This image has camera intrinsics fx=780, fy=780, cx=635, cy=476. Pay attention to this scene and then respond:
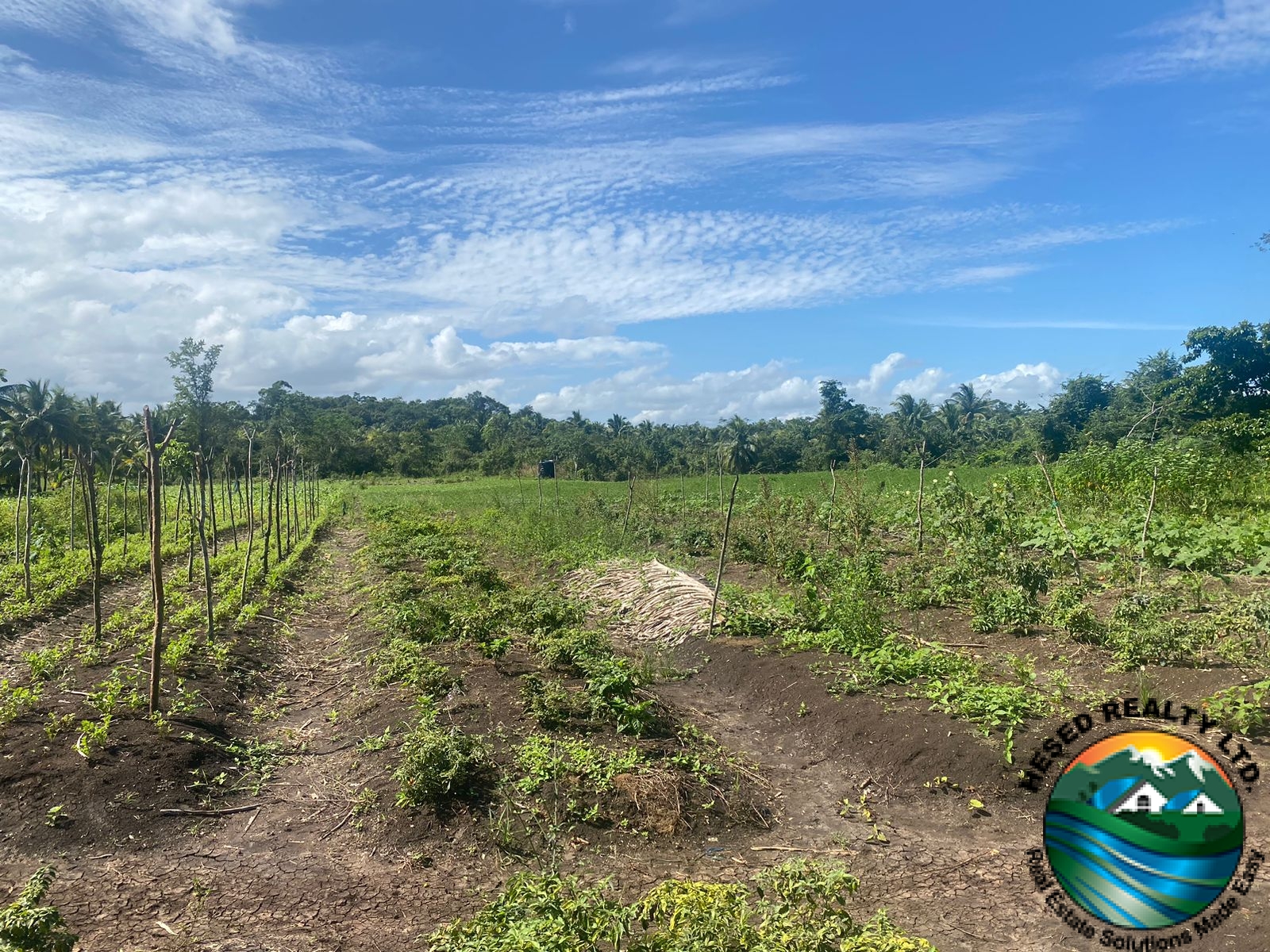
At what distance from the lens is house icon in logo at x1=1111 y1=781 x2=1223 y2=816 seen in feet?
11.5

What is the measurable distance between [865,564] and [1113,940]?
5699mm

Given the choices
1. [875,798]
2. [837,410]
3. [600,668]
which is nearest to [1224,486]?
[875,798]

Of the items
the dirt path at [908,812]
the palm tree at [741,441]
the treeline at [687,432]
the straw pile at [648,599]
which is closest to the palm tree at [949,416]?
the treeline at [687,432]

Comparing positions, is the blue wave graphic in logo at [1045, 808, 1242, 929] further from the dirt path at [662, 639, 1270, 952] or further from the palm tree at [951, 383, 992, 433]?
the palm tree at [951, 383, 992, 433]

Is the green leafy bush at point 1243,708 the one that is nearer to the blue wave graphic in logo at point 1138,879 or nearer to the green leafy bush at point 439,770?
the blue wave graphic in logo at point 1138,879

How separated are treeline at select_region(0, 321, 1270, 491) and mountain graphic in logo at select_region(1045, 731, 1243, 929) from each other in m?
12.7

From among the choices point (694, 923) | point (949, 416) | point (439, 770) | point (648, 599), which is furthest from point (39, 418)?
point (949, 416)

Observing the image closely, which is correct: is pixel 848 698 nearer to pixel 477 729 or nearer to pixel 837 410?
pixel 477 729

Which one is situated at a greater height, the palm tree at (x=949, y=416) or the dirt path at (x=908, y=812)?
the palm tree at (x=949, y=416)

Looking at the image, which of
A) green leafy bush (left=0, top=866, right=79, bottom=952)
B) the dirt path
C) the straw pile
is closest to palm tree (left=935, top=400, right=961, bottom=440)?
the straw pile

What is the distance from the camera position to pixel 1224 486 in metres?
11.9

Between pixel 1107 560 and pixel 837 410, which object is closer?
pixel 1107 560

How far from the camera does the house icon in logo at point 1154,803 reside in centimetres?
352

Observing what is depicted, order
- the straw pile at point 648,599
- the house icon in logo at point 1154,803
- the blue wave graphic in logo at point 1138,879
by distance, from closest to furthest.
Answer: the blue wave graphic in logo at point 1138,879 < the house icon in logo at point 1154,803 < the straw pile at point 648,599
